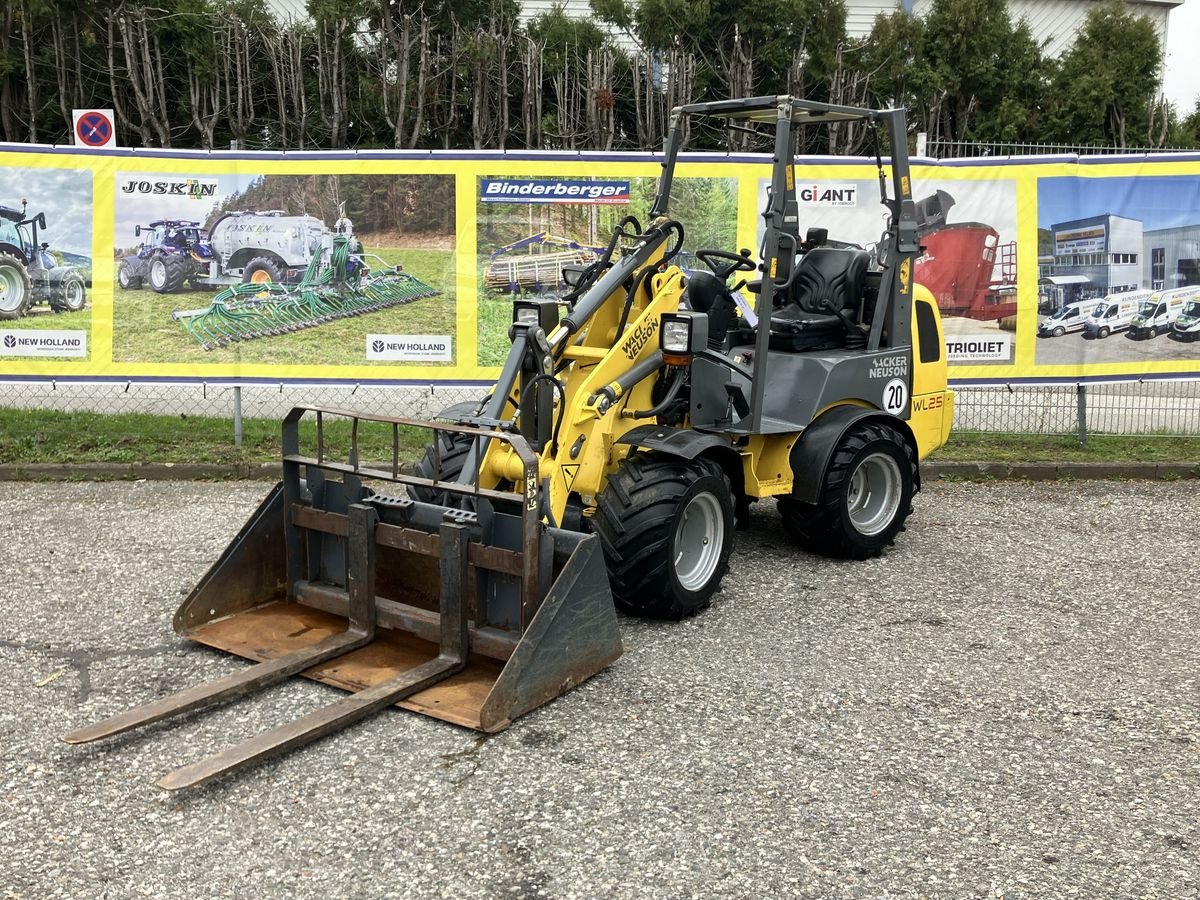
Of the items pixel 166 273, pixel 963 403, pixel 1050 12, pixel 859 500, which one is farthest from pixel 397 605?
pixel 1050 12

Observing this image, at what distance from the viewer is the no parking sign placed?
11633 millimetres

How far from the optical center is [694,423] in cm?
714

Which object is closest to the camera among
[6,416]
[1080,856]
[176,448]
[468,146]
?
[1080,856]

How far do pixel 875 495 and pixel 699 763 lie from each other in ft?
12.5

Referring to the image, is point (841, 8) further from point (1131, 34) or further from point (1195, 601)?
point (1195, 601)

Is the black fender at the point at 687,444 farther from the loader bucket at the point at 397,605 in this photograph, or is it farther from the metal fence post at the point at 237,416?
the metal fence post at the point at 237,416

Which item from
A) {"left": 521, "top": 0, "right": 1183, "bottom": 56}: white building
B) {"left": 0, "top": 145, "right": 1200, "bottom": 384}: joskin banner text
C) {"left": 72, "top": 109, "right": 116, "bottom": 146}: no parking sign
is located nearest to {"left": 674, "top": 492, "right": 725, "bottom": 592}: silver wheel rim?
{"left": 0, "top": 145, "right": 1200, "bottom": 384}: joskin banner text

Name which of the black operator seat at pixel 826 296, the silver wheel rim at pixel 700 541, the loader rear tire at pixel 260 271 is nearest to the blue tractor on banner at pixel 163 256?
the loader rear tire at pixel 260 271

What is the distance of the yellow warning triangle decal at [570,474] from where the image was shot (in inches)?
248

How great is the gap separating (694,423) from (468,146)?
12658 mm

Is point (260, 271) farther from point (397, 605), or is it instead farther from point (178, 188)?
point (397, 605)

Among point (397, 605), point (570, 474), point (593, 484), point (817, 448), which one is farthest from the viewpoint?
point (817, 448)

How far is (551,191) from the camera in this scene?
10875 millimetres

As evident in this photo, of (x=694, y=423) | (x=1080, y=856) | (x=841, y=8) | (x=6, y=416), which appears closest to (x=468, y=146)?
(x=841, y=8)
